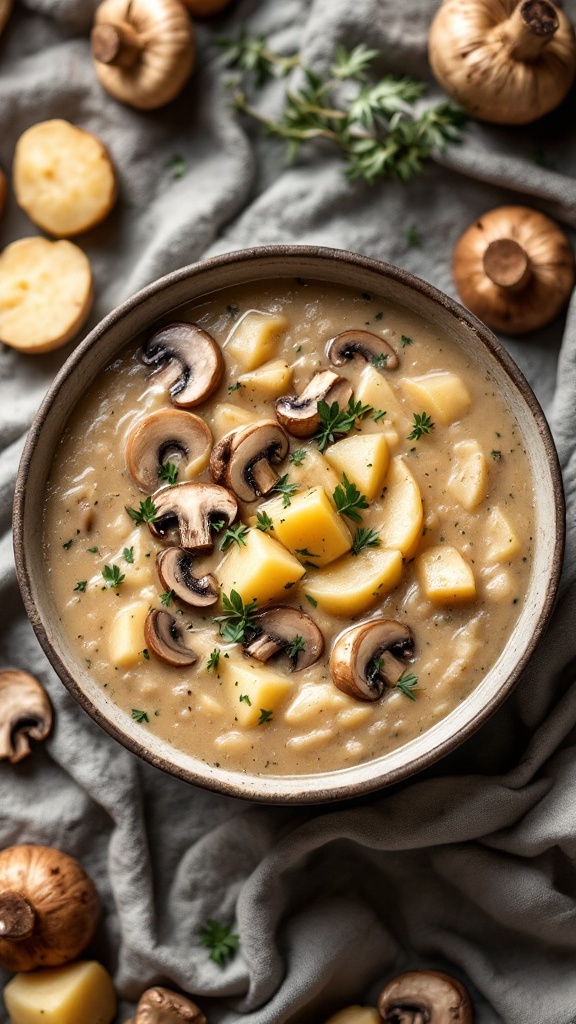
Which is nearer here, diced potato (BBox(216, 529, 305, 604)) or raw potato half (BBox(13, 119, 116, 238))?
→ diced potato (BBox(216, 529, 305, 604))

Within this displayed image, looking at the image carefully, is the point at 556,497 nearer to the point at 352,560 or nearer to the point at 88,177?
the point at 352,560

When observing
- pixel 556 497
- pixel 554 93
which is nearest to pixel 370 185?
pixel 554 93

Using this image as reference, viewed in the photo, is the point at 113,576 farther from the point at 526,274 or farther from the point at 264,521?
the point at 526,274

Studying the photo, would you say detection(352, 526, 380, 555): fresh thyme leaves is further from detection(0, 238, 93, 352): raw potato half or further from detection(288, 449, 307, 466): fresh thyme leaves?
detection(0, 238, 93, 352): raw potato half

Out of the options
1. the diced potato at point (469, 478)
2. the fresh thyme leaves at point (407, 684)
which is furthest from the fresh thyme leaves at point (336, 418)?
the fresh thyme leaves at point (407, 684)

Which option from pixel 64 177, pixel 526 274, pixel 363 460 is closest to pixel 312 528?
pixel 363 460

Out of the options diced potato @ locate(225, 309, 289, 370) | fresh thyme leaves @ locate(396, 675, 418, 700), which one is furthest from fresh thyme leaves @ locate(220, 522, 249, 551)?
fresh thyme leaves @ locate(396, 675, 418, 700)

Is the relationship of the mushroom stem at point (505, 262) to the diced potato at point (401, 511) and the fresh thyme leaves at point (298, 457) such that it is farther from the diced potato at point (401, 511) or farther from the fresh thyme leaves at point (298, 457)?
the fresh thyme leaves at point (298, 457)
